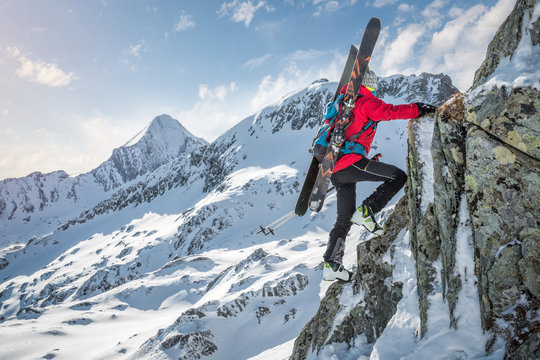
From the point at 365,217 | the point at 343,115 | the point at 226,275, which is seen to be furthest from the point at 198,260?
the point at 343,115

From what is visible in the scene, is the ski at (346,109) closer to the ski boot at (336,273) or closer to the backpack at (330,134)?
the backpack at (330,134)

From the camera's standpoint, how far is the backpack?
18.5ft

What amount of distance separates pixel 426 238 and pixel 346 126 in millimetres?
2456

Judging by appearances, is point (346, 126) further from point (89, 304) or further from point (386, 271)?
point (89, 304)

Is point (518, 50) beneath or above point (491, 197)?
above

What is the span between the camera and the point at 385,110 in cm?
486

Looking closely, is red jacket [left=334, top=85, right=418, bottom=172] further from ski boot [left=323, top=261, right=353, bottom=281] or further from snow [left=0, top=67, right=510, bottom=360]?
ski boot [left=323, top=261, right=353, bottom=281]

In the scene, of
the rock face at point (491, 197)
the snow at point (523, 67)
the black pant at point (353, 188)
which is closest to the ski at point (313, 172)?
the black pant at point (353, 188)

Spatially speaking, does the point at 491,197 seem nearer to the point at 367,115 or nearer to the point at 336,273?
the point at 367,115

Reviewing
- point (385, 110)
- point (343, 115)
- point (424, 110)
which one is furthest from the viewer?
point (343, 115)

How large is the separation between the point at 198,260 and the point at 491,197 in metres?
50.9

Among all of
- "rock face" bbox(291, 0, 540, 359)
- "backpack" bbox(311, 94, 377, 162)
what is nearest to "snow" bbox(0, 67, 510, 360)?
"rock face" bbox(291, 0, 540, 359)

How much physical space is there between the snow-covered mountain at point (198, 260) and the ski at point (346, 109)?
3.14 metres

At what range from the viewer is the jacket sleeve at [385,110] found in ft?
15.1
